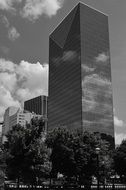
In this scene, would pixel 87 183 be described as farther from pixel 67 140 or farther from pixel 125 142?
pixel 125 142

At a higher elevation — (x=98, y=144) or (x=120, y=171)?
(x=98, y=144)

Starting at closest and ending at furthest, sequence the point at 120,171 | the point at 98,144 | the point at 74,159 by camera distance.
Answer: the point at 74,159 < the point at 98,144 < the point at 120,171

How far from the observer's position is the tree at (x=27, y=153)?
3912 cm

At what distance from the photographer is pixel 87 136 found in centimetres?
5438

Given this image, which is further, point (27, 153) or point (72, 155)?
point (72, 155)

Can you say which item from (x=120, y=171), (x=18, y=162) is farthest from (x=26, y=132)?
(x=120, y=171)

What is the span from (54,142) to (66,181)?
365 inches

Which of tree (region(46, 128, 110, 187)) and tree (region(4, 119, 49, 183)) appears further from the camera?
tree (region(46, 128, 110, 187))

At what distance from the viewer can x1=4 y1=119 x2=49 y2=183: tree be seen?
128 feet

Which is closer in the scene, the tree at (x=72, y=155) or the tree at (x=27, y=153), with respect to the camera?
the tree at (x=27, y=153)

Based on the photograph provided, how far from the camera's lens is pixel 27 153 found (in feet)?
128

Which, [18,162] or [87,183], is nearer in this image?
[18,162]

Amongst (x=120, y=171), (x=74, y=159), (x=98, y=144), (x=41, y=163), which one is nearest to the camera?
(x=41, y=163)

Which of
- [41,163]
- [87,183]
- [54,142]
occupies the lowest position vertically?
[87,183]
